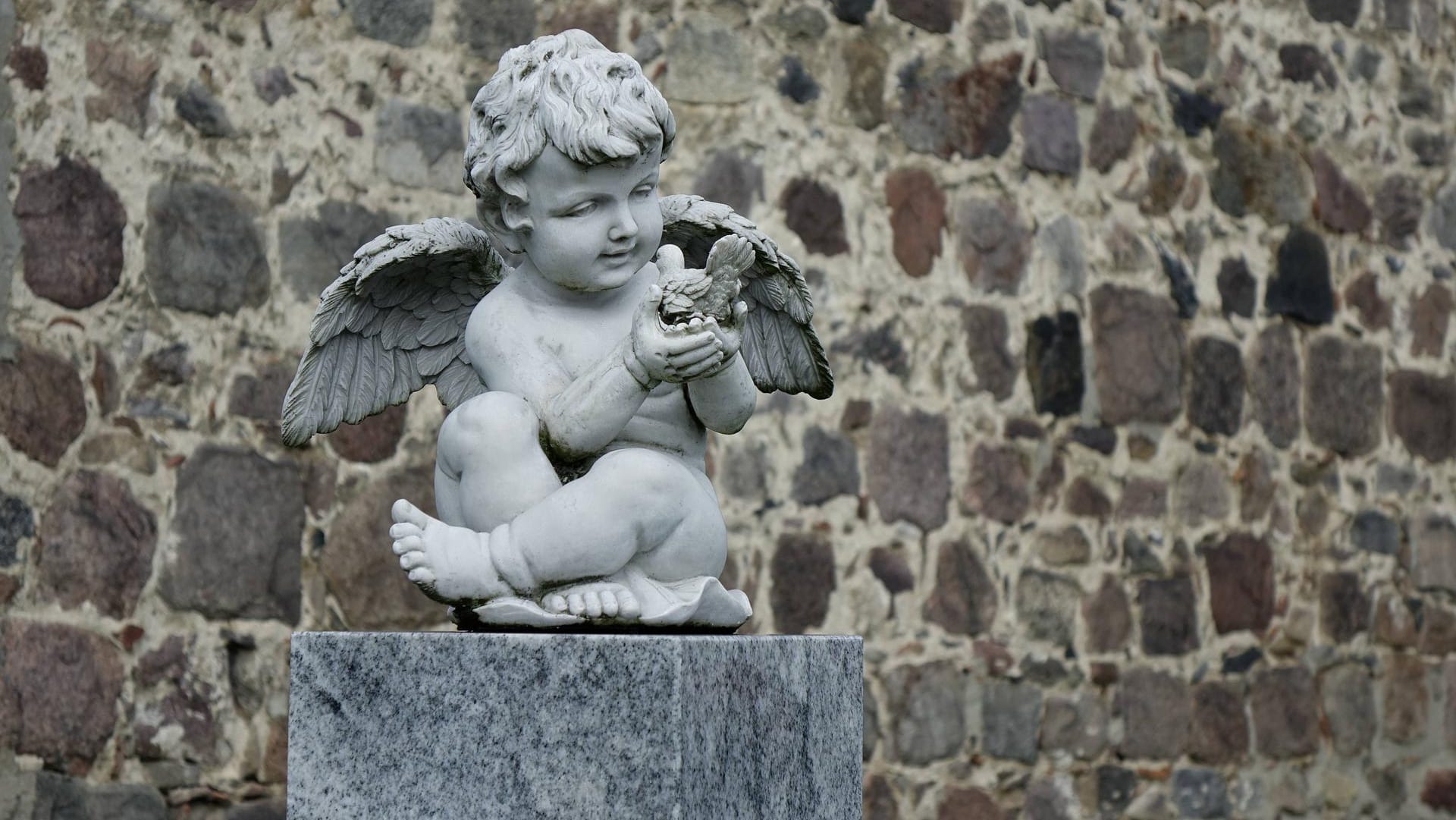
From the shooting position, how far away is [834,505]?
534 cm

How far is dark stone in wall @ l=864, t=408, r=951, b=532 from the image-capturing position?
5438 millimetres

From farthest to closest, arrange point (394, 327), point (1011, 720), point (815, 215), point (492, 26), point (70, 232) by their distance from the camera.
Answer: point (1011, 720) → point (815, 215) → point (492, 26) → point (70, 232) → point (394, 327)

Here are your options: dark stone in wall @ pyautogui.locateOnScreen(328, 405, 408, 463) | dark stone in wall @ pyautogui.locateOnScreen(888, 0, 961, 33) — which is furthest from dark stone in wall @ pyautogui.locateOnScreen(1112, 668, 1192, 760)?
dark stone in wall @ pyautogui.locateOnScreen(328, 405, 408, 463)

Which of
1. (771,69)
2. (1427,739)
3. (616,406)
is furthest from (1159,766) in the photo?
(616,406)

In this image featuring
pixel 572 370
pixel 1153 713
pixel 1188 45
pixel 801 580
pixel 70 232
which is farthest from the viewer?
pixel 1188 45

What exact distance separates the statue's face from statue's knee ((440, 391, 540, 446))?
0.21 m

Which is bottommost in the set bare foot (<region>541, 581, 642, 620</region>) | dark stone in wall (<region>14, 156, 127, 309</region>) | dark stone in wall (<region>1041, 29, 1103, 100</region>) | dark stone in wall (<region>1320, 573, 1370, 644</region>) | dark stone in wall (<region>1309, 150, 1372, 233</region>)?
bare foot (<region>541, 581, 642, 620</region>)

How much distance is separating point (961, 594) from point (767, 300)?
8.44 feet

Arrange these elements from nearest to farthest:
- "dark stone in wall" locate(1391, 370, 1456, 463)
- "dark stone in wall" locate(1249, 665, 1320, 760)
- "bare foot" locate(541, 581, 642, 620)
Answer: "bare foot" locate(541, 581, 642, 620) < "dark stone in wall" locate(1249, 665, 1320, 760) < "dark stone in wall" locate(1391, 370, 1456, 463)

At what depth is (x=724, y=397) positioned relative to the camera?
2859 mm

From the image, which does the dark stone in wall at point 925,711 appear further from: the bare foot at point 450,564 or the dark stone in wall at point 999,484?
the bare foot at point 450,564

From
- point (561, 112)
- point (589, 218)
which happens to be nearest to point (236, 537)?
point (589, 218)

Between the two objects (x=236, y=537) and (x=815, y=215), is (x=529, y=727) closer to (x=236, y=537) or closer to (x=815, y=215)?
(x=236, y=537)

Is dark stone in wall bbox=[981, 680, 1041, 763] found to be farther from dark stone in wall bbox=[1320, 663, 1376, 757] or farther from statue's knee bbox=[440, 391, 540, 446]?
statue's knee bbox=[440, 391, 540, 446]
